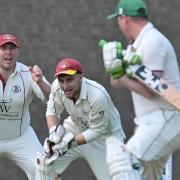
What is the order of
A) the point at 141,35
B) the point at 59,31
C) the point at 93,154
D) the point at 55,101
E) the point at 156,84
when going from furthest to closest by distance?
the point at 59,31 < the point at 93,154 < the point at 55,101 < the point at 141,35 < the point at 156,84

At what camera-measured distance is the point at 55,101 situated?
24.9 ft

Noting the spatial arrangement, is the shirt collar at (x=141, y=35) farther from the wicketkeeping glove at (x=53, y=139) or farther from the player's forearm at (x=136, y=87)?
the wicketkeeping glove at (x=53, y=139)

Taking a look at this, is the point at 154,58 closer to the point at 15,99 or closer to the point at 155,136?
the point at 155,136

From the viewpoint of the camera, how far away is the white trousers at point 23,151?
801 cm

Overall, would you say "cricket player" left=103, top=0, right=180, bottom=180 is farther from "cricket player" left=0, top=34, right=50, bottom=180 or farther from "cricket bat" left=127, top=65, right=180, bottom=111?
"cricket player" left=0, top=34, right=50, bottom=180

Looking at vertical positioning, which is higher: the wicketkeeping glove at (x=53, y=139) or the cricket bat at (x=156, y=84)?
the cricket bat at (x=156, y=84)

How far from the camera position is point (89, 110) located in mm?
7488

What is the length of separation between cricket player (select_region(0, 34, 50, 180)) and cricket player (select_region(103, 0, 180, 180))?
5.06 feet

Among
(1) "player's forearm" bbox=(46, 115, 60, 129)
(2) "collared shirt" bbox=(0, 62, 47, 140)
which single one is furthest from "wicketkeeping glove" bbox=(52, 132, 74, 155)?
(2) "collared shirt" bbox=(0, 62, 47, 140)

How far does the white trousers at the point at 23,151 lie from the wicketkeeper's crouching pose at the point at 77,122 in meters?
0.25

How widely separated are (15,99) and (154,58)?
1931 millimetres

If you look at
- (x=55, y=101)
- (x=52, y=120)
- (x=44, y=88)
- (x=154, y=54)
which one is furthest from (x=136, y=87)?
(x=44, y=88)

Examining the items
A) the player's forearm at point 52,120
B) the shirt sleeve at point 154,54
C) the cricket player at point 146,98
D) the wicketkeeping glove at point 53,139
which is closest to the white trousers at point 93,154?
the player's forearm at point 52,120

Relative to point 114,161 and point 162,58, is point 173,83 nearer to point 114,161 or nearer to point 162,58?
point 162,58
